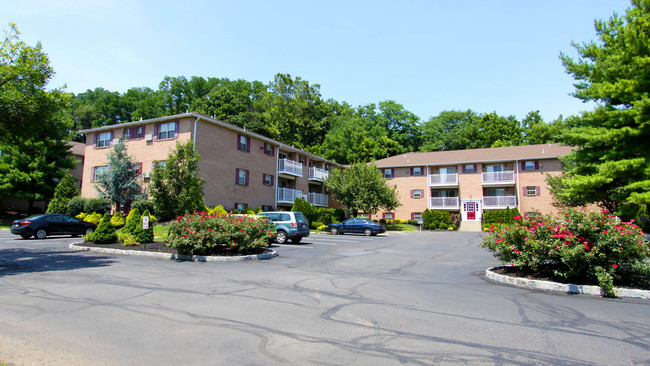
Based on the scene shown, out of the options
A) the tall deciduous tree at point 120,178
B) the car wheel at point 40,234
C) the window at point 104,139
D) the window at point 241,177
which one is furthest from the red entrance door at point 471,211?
the car wheel at point 40,234

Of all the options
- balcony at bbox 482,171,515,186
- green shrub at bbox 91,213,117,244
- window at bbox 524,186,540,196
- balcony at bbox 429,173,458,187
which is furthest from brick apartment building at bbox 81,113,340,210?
window at bbox 524,186,540,196

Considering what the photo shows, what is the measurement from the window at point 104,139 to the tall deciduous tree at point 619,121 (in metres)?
32.0

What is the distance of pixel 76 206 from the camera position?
27766mm

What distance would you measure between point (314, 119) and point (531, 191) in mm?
36499

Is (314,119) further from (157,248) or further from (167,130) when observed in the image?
(157,248)

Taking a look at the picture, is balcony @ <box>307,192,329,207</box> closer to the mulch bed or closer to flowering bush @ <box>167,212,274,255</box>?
the mulch bed

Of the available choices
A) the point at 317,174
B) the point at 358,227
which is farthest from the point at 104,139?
the point at 358,227

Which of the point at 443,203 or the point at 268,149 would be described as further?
the point at 443,203

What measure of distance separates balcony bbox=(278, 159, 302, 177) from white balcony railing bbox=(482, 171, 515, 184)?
20.1 m

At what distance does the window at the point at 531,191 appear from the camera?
38000 mm

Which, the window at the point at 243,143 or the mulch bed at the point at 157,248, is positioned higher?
the window at the point at 243,143

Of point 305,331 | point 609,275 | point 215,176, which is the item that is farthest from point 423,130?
point 305,331

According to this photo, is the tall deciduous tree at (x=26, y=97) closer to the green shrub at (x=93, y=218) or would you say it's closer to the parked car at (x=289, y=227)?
the parked car at (x=289, y=227)

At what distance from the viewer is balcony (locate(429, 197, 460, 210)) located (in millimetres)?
40984
